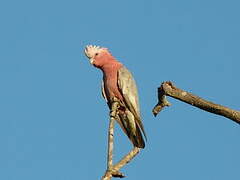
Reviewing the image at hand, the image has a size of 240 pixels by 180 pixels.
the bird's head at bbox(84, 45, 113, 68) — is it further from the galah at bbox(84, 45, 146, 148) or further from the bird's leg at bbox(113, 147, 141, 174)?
the bird's leg at bbox(113, 147, 141, 174)

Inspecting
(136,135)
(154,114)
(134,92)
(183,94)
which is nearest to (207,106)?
(183,94)

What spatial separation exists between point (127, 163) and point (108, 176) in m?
0.96

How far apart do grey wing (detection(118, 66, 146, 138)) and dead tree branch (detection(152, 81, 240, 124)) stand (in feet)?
6.70

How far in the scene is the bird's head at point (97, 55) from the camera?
10.7 metres

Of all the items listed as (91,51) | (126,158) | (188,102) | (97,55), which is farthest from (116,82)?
(126,158)

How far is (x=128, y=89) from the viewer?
1078 centimetres

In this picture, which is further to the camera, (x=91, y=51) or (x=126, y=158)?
(x=91, y=51)

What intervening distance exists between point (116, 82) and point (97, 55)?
23.8 inches

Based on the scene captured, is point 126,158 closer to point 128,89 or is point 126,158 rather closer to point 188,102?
point 188,102

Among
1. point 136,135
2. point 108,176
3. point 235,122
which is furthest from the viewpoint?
point 136,135

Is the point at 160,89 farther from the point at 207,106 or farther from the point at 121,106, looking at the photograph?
the point at 121,106

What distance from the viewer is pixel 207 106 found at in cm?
780

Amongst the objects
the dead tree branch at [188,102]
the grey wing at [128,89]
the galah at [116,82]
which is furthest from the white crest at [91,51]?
the dead tree branch at [188,102]

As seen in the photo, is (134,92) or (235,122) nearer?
(235,122)
